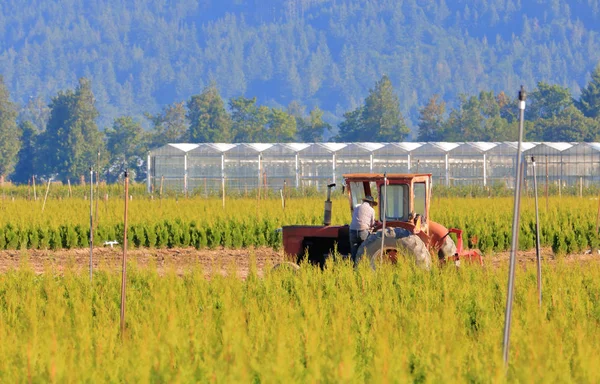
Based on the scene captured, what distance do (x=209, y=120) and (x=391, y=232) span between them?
8276 centimetres

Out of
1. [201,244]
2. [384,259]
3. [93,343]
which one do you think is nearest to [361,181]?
[384,259]

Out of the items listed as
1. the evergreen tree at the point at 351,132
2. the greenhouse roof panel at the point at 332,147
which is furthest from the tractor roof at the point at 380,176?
the evergreen tree at the point at 351,132

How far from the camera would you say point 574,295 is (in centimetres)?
1194

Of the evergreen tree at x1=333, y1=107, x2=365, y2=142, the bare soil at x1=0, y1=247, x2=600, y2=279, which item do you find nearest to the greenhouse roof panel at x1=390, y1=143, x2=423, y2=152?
the bare soil at x1=0, y1=247, x2=600, y2=279

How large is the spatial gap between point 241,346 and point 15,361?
1.69 metres

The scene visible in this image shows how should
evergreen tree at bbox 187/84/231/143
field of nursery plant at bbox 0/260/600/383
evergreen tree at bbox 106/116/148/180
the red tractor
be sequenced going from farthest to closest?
evergreen tree at bbox 106/116/148/180, evergreen tree at bbox 187/84/231/143, the red tractor, field of nursery plant at bbox 0/260/600/383

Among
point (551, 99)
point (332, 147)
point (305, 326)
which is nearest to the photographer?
point (305, 326)

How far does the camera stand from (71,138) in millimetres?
92125

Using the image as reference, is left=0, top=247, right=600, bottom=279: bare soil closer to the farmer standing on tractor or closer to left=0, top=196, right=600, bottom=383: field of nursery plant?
the farmer standing on tractor

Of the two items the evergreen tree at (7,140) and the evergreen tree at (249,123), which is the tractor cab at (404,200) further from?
the evergreen tree at (249,123)

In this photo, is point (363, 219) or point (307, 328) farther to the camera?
point (363, 219)

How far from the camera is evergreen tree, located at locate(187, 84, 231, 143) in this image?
94.1 meters

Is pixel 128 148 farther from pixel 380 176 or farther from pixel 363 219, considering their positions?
pixel 363 219

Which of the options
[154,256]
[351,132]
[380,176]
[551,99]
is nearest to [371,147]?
[154,256]
